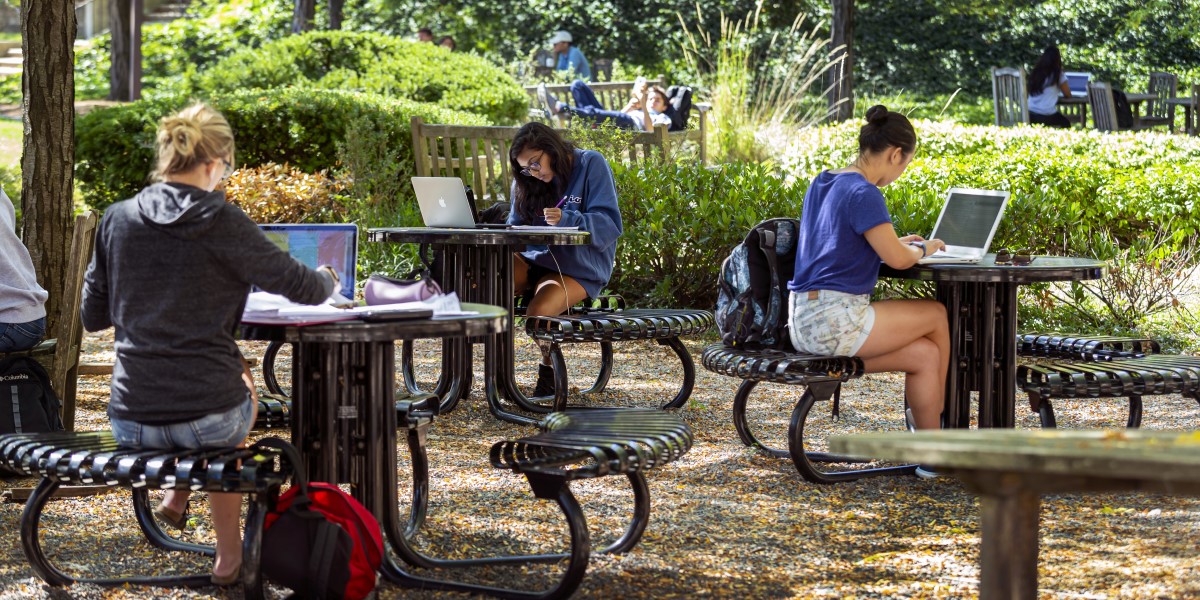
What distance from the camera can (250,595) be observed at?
353 centimetres

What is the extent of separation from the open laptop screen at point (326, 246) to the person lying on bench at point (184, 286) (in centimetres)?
48

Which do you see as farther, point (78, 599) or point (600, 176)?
point (600, 176)

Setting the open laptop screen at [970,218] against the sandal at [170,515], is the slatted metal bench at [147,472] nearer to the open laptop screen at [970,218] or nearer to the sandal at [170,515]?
the sandal at [170,515]

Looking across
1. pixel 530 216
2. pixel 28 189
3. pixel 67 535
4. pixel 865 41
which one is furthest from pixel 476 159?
pixel 865 41

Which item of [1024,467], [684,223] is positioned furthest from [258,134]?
[1024,467]

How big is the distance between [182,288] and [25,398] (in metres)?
1.59

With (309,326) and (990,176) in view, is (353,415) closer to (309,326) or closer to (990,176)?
(309,326)

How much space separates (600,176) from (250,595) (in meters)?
3.39

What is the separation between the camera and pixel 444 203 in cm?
629

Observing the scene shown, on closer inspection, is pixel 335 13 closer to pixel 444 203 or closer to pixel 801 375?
pixel 444 203

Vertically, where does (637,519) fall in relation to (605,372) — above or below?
below

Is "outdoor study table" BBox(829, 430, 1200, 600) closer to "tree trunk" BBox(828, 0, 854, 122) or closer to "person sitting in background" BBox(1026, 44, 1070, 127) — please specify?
"tree trunk" BBox(828, 0, 854, 122)

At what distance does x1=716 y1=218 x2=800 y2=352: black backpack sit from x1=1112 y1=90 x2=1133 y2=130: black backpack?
44.6 feet

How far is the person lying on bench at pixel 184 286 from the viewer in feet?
11.4
